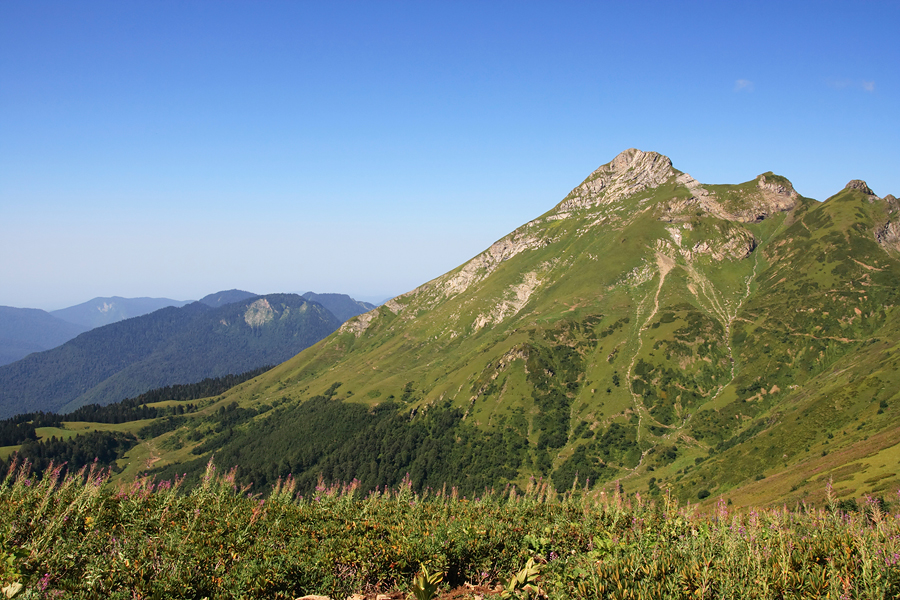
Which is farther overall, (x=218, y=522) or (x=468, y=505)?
(x=468, y=505)

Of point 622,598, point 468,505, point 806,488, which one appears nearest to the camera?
point 622,598

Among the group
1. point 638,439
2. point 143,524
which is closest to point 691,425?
point 638,439

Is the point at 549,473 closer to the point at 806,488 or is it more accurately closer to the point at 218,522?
the point at 806,488

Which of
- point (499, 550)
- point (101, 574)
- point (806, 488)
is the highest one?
point (101, 574)

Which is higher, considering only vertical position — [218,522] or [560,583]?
[218,522]

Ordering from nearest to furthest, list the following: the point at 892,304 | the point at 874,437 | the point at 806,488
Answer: the point at 806,488, the point at 874,437, the point at 892,304

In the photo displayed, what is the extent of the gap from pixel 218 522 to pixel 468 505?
1131 cm

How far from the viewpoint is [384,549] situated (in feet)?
43.6

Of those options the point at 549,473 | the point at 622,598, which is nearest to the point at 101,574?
the point at 622,598

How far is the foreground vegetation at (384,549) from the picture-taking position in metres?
10.1

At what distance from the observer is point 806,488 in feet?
269

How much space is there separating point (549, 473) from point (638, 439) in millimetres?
38561

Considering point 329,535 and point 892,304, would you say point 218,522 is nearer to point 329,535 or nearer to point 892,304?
point 329,535

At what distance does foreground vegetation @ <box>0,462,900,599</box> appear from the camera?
10141mm
